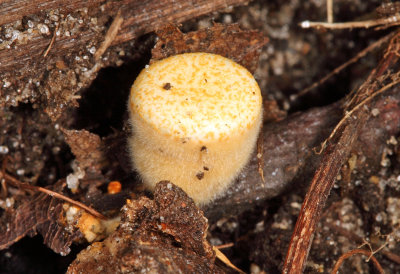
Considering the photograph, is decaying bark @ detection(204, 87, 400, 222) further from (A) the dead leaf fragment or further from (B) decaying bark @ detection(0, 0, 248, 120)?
(B) decaying bark @ detection(0, 0, 248, 120)

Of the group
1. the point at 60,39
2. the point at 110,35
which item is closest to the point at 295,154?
the point at 110,35

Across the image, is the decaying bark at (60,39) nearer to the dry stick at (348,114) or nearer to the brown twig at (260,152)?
the brown twig at (260,152)

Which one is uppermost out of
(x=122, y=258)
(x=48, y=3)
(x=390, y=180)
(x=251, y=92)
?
(x=48, y=3)

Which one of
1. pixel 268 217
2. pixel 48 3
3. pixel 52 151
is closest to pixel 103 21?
pixel 48 3

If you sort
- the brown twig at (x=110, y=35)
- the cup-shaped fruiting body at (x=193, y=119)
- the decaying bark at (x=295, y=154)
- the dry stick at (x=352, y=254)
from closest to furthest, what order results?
the cup-shaped fruiting body at (x=193, y=119), the dry stick at (x=352, y=254), the brown twig at (x=110, y=35), the decaying bark at (x=295, y=154)

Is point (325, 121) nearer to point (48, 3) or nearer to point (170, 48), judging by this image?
point (170, 48)

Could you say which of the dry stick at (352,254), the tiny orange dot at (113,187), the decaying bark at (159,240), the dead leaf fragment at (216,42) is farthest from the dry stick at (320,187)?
the tiny orange dot at (113,187)
